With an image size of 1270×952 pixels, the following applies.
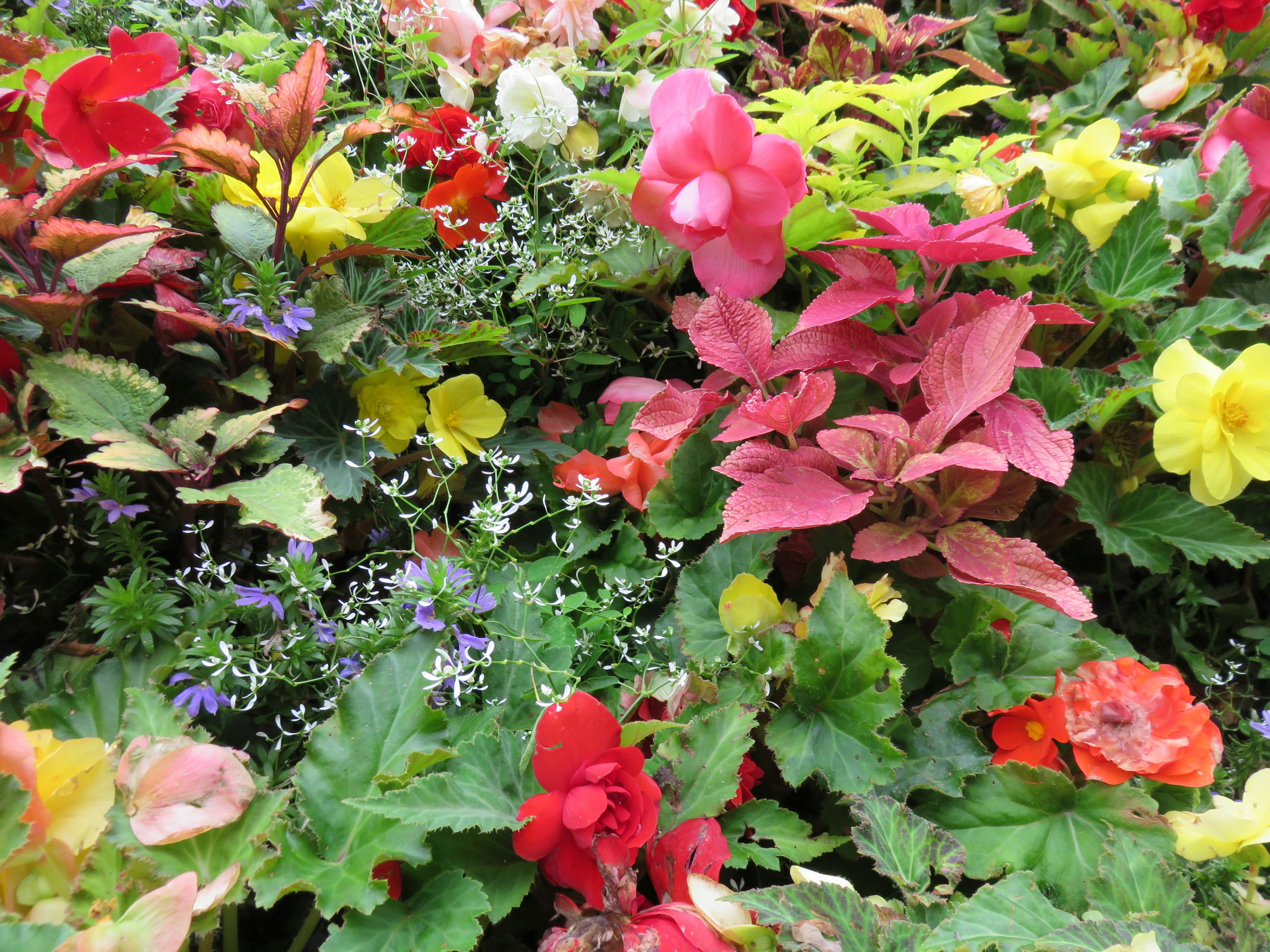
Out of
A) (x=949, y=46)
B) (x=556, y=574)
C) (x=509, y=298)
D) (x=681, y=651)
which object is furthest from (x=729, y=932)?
(x=949, y=46)

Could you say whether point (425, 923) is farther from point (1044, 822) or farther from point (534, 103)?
point (534, 103)

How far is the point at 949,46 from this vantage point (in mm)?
1607

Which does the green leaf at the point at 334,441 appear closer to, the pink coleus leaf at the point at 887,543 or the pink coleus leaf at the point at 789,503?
the pink coleus leaf at the point at 789,503

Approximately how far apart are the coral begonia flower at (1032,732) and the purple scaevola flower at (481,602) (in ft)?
A: 1.54

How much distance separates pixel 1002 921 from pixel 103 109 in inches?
40.8

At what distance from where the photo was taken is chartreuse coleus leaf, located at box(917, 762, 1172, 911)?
0.68 meters

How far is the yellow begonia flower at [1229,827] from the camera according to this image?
653mm

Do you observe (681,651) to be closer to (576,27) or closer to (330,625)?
(330,625)

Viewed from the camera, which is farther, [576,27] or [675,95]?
[576,27]

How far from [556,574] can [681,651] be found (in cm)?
15

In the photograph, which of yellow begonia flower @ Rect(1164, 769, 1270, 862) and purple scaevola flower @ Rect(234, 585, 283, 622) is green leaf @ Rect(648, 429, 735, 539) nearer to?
purple scaevola flower @ Rect(234, 585, 283, 622)

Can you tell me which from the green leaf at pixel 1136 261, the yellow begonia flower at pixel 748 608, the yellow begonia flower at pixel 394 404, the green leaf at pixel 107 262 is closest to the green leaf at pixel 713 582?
the yellow begonia flower at pixel 748 608

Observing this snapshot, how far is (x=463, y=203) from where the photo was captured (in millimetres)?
1114

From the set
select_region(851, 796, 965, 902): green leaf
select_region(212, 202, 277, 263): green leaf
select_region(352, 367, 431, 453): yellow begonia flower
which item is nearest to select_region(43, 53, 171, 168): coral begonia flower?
select_region(212, 202, 277, 263): green leaf
